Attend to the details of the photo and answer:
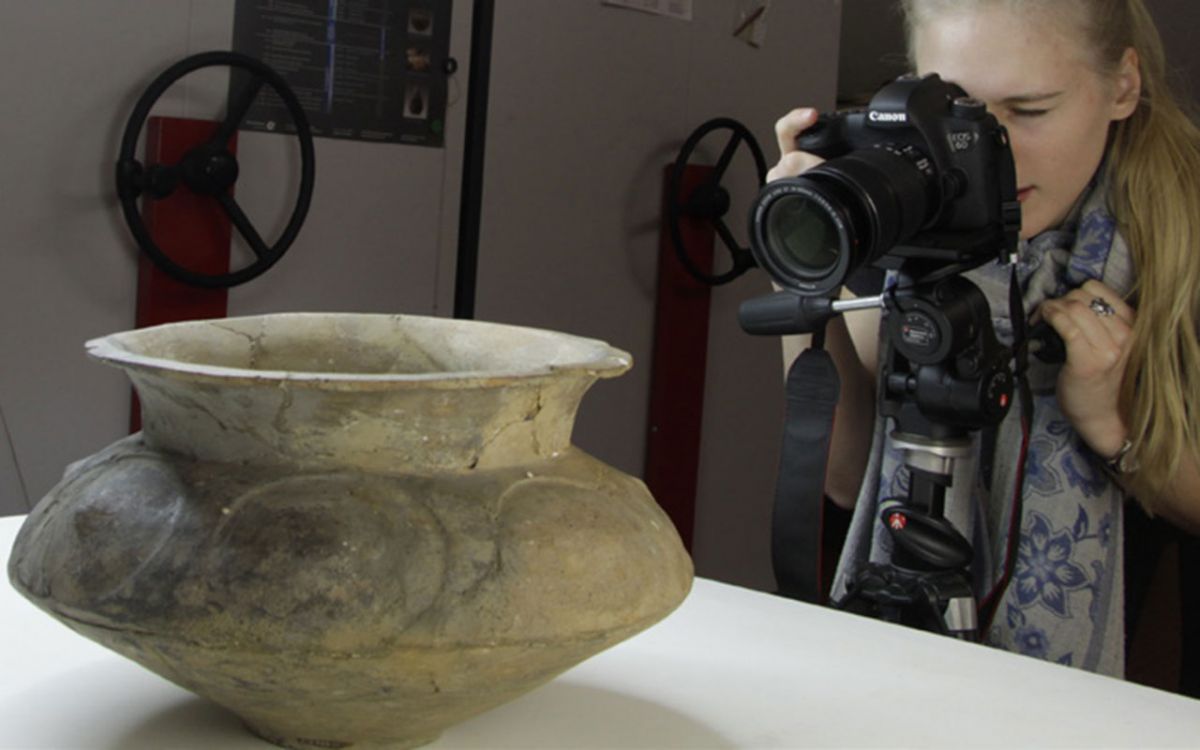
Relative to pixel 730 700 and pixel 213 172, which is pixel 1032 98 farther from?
pixel 213 172

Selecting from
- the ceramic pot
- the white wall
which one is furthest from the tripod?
the white wall

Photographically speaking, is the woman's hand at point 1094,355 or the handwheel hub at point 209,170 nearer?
the woman's hand at point 1094,355

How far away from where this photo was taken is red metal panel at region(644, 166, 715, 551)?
2.78 m

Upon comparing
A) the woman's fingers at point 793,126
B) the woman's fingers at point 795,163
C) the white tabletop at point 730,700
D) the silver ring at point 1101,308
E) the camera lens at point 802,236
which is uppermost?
the woman's fingers at point 793,126

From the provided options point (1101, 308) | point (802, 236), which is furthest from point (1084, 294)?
point (802, 236)

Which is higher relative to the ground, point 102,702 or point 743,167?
point 743,167

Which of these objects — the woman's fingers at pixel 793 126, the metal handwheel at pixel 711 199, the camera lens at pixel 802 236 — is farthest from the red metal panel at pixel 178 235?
the camera lens at pixel 802 236

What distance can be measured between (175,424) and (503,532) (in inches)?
7.5

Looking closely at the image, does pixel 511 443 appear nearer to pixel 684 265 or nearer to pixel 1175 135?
pixel 1175 135

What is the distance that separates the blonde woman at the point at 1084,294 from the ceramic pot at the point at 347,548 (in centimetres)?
74

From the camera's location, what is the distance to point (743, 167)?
2.89 m

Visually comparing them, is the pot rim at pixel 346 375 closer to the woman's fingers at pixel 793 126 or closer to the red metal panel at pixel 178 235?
the woman's fingers at pixel 793 126

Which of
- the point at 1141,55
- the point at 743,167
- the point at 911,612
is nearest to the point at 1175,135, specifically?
the point at 1141,55

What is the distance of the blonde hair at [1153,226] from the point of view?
1.43 metres
